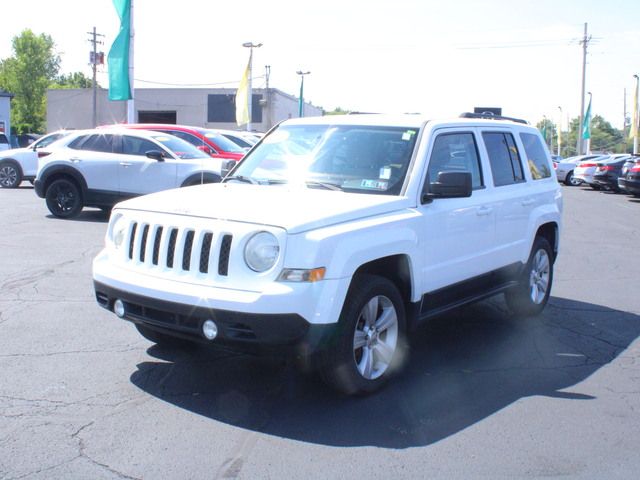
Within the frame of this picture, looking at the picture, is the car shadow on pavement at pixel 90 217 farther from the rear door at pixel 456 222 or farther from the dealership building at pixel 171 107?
the dealership building at pixel 171 107

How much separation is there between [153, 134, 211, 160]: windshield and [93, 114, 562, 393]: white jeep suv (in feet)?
26.3

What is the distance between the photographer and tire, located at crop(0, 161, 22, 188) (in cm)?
2245

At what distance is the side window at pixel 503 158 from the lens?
6.82 metres

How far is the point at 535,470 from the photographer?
410 centimetres

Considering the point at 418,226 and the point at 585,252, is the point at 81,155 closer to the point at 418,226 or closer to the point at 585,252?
the point at 585,252

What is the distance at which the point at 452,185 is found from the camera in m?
5.47

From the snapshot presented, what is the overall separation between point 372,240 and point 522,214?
2.67m

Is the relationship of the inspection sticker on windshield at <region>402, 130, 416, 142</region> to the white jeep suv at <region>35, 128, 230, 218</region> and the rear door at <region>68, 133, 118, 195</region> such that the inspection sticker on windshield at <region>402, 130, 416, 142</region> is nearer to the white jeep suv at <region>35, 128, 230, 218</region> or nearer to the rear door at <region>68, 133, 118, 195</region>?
the white jeep suv at <region>35, 128, 230, 218</region>

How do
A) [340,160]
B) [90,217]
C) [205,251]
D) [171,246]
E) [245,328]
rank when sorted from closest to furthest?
[245,328]
[205,251]
[171,246]
[340,160]
[90,217]

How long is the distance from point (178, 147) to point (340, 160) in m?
9.27

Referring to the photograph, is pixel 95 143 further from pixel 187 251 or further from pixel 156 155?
pixel 187 251

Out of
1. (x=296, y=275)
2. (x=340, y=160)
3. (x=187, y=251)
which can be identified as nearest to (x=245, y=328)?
(x=296, y=275)

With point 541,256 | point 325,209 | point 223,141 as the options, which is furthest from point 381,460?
point 223,141

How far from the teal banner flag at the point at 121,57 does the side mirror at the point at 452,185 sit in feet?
65.1
